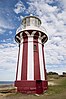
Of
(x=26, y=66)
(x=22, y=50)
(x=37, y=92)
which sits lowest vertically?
(x=37, y=92)

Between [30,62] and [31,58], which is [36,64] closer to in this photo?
[30,62]

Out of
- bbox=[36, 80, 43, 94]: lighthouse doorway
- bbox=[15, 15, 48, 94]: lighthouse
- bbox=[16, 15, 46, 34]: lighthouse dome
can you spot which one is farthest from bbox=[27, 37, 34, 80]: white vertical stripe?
bbox=[16, 15, 46, 34]: lighthouse dome

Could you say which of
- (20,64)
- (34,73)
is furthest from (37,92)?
(20,64)

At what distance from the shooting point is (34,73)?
57.8 ft

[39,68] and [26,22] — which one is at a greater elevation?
[26,22]

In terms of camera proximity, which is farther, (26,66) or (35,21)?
(35,21)

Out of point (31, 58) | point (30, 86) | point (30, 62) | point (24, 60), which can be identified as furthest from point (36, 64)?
point (30, 86)

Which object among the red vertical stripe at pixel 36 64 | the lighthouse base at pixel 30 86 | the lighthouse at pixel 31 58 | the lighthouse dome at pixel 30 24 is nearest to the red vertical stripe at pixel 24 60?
the lighthouse at pixel 31 58

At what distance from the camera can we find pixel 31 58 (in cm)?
1809

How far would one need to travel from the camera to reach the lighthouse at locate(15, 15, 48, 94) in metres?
17.4

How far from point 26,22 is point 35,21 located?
3.75ft

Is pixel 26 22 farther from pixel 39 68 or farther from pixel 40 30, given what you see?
pixel 39 68

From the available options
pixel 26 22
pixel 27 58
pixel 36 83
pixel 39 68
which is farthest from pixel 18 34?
pixel 36 83

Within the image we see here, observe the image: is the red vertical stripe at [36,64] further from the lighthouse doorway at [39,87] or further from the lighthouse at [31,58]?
the lighthouse doorway at [39,87]
